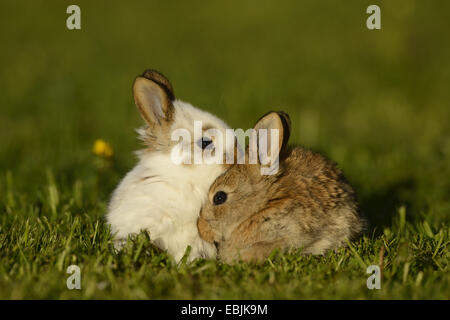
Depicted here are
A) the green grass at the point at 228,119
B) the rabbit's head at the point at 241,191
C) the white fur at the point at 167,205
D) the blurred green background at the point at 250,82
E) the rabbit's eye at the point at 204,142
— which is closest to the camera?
the green grass at the point at 228,119

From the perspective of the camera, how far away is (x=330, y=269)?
147 inches

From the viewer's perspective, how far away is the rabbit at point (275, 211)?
403 cm

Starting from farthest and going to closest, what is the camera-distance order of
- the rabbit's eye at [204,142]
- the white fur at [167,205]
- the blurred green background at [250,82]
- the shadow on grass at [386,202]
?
the blurred green background at [250,82]
the shadow on grass at [386,202]
the rabbit's eye at [204,142]
the white fur at [167,205]

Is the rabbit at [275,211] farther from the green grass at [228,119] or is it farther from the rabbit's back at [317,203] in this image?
the green grass at [228,119]

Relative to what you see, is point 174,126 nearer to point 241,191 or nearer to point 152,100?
point 152,100

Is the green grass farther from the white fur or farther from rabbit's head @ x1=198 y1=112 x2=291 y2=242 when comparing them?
rabbit's head @ x1=198 y1=112 x2=291 y2=242

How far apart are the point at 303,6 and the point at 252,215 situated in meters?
10.8

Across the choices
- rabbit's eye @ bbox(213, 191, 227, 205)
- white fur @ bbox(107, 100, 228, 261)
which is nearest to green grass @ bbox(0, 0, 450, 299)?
white fur @ bbox(107, 100, 228, 261)

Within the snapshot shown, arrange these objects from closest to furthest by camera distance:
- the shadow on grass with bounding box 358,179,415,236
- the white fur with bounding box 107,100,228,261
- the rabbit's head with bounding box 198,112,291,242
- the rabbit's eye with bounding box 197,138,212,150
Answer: the white fur with bounding box 107,100,228,261, the rabbit's head with bounding box 198,112,291,242, the rabbit's eye with bounding box 197,138,212,150, the shadow on grass with bounding box 358,179,415,236

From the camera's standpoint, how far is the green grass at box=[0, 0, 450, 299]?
357cm

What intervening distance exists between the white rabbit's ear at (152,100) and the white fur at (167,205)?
0.25 metres

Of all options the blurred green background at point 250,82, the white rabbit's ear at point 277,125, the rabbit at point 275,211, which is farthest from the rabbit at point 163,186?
the blurred green background at point 250,82

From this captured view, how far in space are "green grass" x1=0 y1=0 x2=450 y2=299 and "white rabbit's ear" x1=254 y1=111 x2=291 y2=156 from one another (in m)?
0.85
